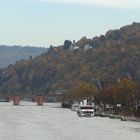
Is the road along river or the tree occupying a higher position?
the tree

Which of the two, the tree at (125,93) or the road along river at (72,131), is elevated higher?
the tree at (125,93)

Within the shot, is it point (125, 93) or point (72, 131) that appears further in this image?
point (125, 93)

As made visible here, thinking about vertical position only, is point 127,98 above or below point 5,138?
above

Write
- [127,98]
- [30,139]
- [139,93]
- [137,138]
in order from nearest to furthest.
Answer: [30,139], [137,138], [139,93], [127,98]

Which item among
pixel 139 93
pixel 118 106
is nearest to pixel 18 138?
pixel 139 93

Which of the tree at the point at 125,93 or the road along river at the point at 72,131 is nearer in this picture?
the road along river at the point at 72,131

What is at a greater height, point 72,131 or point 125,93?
point 125,93

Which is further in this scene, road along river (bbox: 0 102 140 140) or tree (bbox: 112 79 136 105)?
Result: tree (bbox: 112 79 136 105)

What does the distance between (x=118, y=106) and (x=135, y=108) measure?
1018 inches

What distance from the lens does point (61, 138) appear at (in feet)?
262

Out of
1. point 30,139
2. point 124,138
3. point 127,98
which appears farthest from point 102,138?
point 127,98

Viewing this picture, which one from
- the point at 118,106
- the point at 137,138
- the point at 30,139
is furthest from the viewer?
the point at 118,106

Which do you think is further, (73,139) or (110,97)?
(110,97)

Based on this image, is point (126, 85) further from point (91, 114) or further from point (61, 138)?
point (61, 138)
